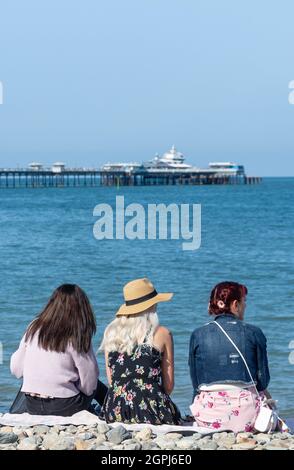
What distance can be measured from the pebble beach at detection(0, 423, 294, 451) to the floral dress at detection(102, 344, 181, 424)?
23 cm

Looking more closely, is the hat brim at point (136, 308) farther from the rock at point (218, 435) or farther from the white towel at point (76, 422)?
the rock at point (218, 435)

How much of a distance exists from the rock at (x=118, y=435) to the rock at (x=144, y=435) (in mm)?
55

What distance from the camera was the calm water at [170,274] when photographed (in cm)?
1133

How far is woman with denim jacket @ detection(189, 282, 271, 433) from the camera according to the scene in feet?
18.2

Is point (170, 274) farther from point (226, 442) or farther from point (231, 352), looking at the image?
point (226, 442)

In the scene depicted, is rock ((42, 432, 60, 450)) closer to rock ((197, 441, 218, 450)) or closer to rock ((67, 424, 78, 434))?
rock ((67, 424, 78, 434))

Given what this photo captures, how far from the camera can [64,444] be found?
5.08m

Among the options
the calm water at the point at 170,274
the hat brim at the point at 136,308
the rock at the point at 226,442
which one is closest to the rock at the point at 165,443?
the rock at the point at 226,442

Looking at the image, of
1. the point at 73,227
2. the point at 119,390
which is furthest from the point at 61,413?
the point at 73,227

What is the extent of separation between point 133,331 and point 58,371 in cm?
59

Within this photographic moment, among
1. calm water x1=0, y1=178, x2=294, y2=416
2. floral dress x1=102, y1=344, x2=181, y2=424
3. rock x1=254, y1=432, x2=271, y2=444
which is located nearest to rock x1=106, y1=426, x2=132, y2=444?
floral dress x1=102, y1=344, x2=181, y2=424
